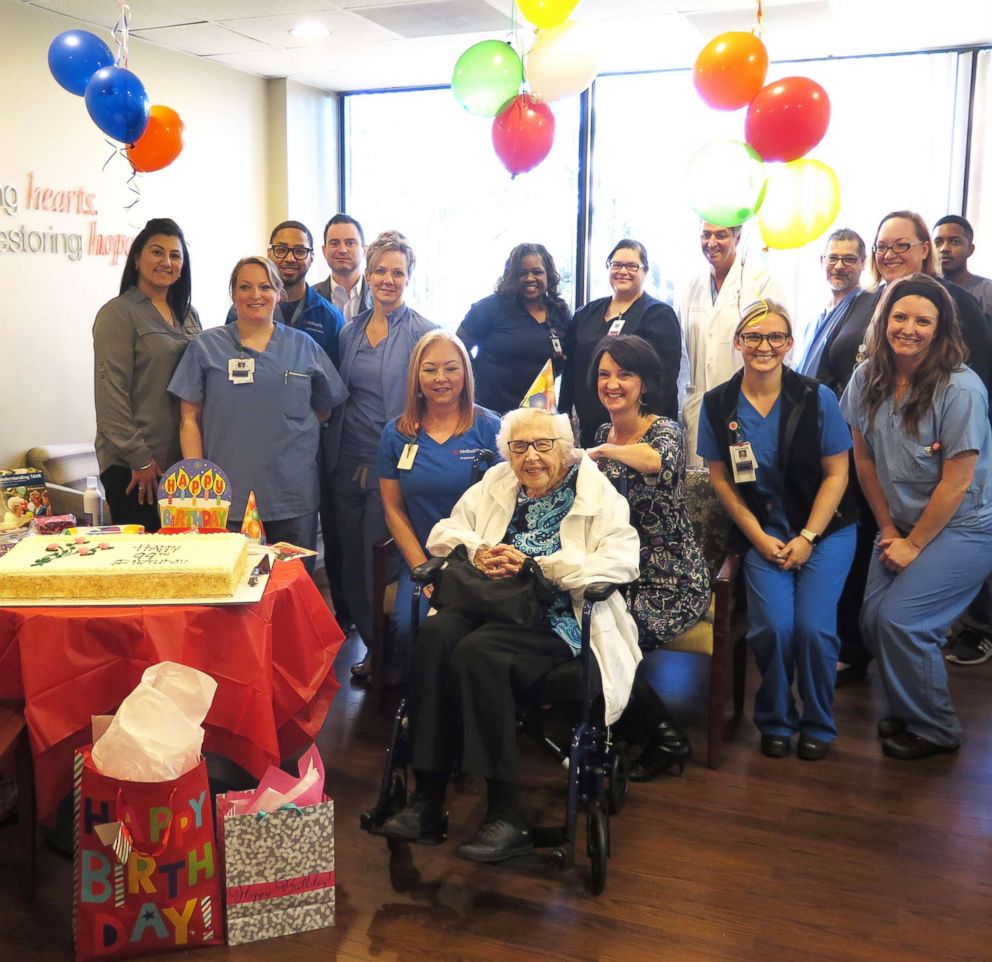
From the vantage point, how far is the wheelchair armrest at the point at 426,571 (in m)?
2.66

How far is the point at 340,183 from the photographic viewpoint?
21.9 feet

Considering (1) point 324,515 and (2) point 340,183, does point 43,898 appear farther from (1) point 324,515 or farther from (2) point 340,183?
(2) point 340,183

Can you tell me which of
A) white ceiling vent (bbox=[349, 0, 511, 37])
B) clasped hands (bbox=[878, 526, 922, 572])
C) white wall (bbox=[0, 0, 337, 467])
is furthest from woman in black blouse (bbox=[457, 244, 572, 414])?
white wall (bbox=[0, 0, 337, 467])

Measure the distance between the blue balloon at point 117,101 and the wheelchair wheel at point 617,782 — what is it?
2499 mm

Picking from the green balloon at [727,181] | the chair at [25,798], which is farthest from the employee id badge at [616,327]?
the chair at [25,798]

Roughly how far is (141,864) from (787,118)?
270 centimetres

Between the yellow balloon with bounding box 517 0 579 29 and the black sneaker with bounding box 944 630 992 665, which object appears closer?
the yellow balloon with bounding box 517 0 579 29

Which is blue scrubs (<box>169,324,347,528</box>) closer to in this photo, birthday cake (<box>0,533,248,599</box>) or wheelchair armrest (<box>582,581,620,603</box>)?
birthday cake (<box>0,533,248,599</box>)

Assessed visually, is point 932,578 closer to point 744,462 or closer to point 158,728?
point 744,462

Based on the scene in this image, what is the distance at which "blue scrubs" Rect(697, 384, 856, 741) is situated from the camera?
3.06 meters

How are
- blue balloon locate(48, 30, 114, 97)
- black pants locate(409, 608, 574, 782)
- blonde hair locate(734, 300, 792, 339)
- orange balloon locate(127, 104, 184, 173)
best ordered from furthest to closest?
orange balloon locate(127, 104, 184, 173) < blue balloon locate(48, 30, 114, 97) < blonde hair locate(734, 300, 792, 339) < black pants locate(409, 608, 574, 782)

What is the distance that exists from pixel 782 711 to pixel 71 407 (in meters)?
3.45

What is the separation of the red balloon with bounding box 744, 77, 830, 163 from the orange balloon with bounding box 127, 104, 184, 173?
6.74ft

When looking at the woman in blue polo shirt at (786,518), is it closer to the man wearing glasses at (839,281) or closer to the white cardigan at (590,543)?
the white cardigan at (590,543)
